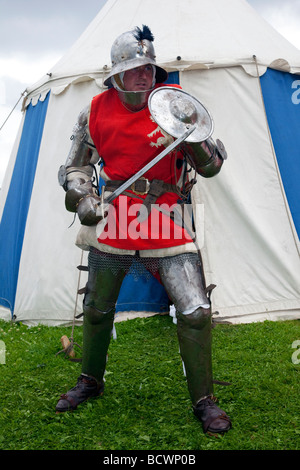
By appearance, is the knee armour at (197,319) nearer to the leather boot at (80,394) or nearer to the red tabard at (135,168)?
the red tabard at (135,168)

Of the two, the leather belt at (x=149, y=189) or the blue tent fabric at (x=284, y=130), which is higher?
the blue tent fabric at (x=284, y=130)

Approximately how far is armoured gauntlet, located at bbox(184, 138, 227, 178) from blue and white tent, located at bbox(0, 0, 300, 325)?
1.90 metres

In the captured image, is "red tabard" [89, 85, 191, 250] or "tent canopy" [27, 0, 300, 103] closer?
"red tabard" [89, 85, 191, 250]

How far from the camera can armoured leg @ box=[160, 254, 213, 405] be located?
100.0 inches

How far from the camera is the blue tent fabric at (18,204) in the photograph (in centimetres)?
538

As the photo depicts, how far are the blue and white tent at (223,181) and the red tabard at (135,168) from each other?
6.32ft

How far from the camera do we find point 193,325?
254 centimetres

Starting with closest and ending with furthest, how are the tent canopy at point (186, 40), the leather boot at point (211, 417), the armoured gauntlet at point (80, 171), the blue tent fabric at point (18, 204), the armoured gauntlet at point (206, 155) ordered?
the leather boot at point (211, 417)
the armoured gauntlet at point (206, 155)
the armoured gauntlet at point (80, 171)
the tent canopy at point (186, 40)
the blue tent fabric at point (18, 204)

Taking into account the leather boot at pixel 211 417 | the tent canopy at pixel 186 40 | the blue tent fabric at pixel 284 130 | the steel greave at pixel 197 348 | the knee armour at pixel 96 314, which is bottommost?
the leather boot at pixel 211 417

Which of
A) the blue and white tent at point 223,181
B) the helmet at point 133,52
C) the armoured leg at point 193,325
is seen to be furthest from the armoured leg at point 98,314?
the blue and white tent at point 223,181

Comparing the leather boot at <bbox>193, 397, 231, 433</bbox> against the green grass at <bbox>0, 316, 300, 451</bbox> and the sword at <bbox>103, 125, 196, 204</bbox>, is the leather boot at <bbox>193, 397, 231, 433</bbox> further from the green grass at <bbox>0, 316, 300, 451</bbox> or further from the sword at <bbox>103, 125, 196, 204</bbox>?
the sword at <bbox>103, 125, 196, 204</bbox>

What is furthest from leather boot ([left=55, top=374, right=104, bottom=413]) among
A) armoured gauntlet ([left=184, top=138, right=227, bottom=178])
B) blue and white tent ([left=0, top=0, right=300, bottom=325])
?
blue and white tent ([left=0, top=0, right=300, bottom=325])
